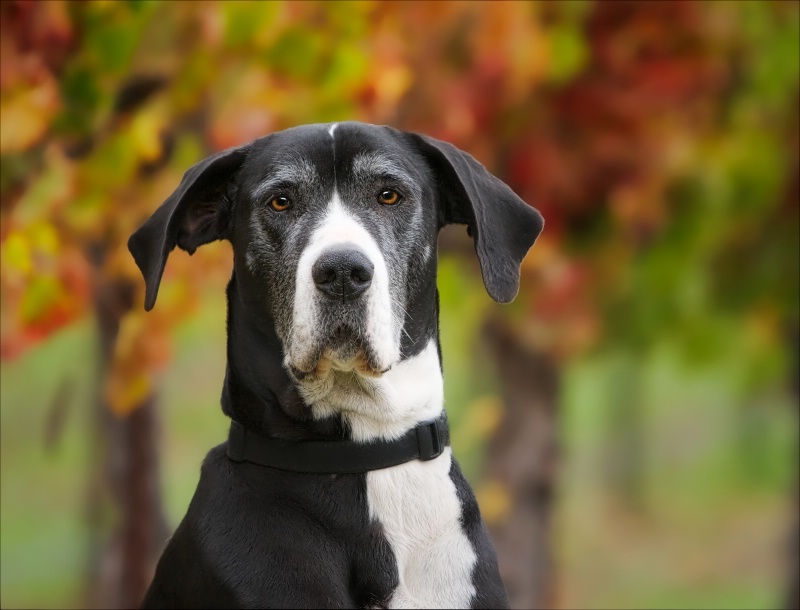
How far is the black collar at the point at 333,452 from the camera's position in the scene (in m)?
3.30

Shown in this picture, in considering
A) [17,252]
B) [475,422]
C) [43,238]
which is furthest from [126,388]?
[475,422]

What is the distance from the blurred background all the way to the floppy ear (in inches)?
80.9

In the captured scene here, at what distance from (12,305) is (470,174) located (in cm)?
306

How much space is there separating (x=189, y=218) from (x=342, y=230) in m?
0.69

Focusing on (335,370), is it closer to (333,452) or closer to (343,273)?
(333,452)

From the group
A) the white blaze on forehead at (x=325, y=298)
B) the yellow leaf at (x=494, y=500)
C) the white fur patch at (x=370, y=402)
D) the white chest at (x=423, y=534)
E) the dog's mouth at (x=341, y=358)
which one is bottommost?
the yellow leaf at (x=494, y=500)

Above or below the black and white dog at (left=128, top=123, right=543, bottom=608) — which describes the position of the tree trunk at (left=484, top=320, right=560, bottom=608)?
below

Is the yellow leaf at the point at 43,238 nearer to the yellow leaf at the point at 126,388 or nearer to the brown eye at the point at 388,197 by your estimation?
the yellow leaf at the point at 126,388

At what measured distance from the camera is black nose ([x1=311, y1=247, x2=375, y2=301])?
316 cm

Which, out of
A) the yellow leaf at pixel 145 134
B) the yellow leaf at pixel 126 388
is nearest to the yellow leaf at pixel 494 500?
the yellow leaf at pixel 126 388

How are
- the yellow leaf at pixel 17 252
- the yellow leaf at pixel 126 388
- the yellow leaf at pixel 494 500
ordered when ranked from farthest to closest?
the yellow leaf at pixel 494 500 < the yellow leaf at pixel 126 388 < the yellow leaf at pixel 17 252

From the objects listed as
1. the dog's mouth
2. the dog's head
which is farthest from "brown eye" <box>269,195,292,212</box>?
the dog's mouth

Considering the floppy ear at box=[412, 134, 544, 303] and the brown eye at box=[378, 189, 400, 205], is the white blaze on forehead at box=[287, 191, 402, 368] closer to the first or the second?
the brown eye at box=[378, 189, 400, 205]

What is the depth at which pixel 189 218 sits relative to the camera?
373cm
